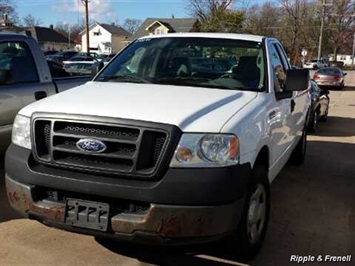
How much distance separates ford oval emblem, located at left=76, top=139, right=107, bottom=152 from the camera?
11.2 ft

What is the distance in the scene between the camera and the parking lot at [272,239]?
13.3 feet

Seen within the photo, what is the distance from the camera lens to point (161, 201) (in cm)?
326

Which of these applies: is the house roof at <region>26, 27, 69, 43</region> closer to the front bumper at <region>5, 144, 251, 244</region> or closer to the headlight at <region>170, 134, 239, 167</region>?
the front bumper at <region>5, 144, 251, 244</region>

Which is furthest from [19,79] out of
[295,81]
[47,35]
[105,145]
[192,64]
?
[47,35]

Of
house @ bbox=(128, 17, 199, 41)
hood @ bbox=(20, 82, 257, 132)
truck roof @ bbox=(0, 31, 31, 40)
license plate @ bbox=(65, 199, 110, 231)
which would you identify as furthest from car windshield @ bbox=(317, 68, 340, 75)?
house @ bbox=(128, 17, 199, 41)

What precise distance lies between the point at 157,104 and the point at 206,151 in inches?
22.5

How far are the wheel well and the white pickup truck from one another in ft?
0.05

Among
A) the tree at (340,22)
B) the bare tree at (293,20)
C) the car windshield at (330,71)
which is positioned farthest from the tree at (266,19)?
the car windshield at (330,71)

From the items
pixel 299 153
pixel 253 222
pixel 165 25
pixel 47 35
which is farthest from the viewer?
pixel 47 35

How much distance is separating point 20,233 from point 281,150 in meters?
2.69

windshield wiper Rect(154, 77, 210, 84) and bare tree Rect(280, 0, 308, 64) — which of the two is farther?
bare tree Rect(280, 0, 308, 64)

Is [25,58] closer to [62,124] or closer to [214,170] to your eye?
[62,124]

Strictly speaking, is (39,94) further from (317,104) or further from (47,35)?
(47,35)

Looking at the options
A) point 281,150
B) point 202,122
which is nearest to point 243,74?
point 281,150
